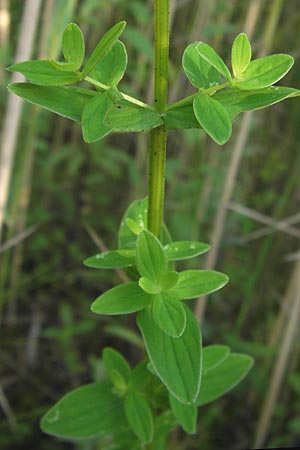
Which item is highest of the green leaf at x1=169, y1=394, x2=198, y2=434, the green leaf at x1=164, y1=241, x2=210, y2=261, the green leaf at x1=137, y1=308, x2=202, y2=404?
the green leaf at x1=164, y1=241, x2=210, y2=261

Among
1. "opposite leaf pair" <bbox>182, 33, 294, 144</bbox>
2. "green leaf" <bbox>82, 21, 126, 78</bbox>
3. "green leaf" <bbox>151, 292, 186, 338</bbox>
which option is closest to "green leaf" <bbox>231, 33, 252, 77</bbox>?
"opposite leaf pair" <bbox>182, 33, 294, 144</bbox>

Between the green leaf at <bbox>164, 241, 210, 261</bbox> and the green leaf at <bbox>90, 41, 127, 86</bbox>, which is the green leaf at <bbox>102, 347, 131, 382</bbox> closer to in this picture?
the green leaf at <bbox>164, 241, 210, 261</bbox>

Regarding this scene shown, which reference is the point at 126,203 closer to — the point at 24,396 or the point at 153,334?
Result: the point at 24,396

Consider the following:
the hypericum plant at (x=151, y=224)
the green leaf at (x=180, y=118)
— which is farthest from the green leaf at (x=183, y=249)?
the green leaf at (x=180, y=118)

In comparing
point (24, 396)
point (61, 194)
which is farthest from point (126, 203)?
point (24, 396)

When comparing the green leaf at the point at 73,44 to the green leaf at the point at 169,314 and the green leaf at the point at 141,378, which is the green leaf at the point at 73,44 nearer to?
the green leaf at the point at 169,314

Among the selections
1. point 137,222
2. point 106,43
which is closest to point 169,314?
point 137,222
